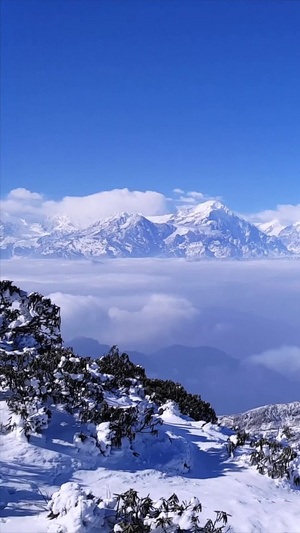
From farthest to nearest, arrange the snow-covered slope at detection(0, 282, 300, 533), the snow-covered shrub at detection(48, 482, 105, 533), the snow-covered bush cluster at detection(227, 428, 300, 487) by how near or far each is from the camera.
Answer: the snow-covered bush cluster at detection(227, 428, 300, 487), the snow-covered slope at detection(0, 282, 300, 533), the snow-covered shrub at detection(48, 482, 105, 533)

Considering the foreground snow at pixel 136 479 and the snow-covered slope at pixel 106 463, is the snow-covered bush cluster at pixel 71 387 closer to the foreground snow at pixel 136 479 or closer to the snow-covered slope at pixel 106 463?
the snow-covered slope at pixel 106 463

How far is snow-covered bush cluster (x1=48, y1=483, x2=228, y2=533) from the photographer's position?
8.22 m

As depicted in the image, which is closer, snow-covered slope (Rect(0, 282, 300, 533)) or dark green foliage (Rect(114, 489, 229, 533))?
dark green foliage (Rect(114, 489, 229, 533))

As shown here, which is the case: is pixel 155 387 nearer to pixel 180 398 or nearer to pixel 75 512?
pixel 180 398

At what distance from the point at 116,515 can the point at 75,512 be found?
93cm

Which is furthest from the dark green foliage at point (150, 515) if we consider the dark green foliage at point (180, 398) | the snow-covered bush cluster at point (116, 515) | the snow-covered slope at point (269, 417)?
the snow-covered slope at point (269, 417)

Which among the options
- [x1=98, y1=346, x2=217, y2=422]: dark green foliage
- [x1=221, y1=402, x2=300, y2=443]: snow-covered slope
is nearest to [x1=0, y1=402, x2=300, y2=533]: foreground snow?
[x1=98, y1=346, x2=217, y2=422]: dark green foliage

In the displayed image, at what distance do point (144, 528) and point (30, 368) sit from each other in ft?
30.3

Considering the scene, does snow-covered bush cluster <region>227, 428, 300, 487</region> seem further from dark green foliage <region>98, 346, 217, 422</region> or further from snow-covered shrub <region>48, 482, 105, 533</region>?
snow-covered shrub <region>48, 482, 105, 533</region>

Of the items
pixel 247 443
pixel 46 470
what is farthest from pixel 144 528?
pixel 247 443

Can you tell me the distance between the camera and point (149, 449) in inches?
564

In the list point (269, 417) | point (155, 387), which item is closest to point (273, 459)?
point (155, 387)

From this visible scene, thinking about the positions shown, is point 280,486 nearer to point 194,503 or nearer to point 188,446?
point 188,446

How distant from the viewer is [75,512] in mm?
8305
